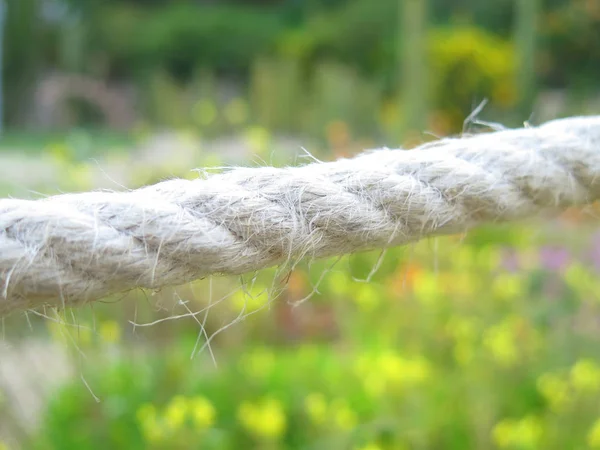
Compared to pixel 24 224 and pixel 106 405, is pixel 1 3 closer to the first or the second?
pixel 106 405

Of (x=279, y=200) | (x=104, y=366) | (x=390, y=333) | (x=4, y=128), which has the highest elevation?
(x=279, y=200)

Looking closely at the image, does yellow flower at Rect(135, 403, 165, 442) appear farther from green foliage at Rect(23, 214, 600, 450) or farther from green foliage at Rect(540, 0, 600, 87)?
green foliage at Rect(540, 0, 600, 87)

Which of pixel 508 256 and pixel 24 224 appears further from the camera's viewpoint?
pixel 508 256

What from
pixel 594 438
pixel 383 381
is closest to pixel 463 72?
pixel 383 381

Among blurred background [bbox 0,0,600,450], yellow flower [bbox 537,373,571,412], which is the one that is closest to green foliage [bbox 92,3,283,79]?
blurred background [bbox 0,0,600,450]

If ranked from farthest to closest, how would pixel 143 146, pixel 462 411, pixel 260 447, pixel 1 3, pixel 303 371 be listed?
pixel 1 3
pixel 143 146
pixel 303 371
pixel 462 411
pixel 260 447

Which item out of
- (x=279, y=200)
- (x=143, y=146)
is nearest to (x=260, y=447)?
(x=279, y=200)

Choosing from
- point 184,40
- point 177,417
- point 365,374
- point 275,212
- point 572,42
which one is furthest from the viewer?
point 184,40

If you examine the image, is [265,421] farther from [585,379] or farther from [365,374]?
[585,379]
